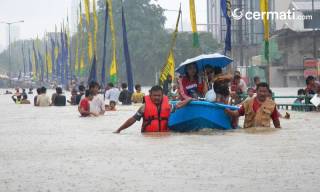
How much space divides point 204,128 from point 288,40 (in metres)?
60.5

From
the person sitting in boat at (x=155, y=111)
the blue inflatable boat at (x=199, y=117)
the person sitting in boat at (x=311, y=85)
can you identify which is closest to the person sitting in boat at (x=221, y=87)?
the blue inflatable boat at (x=199, y=117)

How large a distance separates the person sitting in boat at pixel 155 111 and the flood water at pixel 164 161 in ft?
1.31

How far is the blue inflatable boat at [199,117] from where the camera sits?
1638cm

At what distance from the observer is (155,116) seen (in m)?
16.6

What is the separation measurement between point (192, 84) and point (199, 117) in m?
0.88

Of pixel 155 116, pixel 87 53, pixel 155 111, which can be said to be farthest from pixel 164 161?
pixel 87 53

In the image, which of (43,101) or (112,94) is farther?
(43,101)

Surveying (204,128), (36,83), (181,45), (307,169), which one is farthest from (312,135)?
(36,83)

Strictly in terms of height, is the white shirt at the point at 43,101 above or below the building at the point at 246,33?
below

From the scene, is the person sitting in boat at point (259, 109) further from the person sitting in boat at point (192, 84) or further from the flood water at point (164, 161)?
the person sitting in boat at point (192, 84)

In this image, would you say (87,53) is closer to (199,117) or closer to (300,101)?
(300,101)

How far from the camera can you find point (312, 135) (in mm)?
16016

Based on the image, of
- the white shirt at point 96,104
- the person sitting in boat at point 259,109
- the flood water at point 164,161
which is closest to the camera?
the flood water at point 164,161

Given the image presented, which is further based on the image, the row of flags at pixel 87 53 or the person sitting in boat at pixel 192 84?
the row of flags at pixel 87 53
